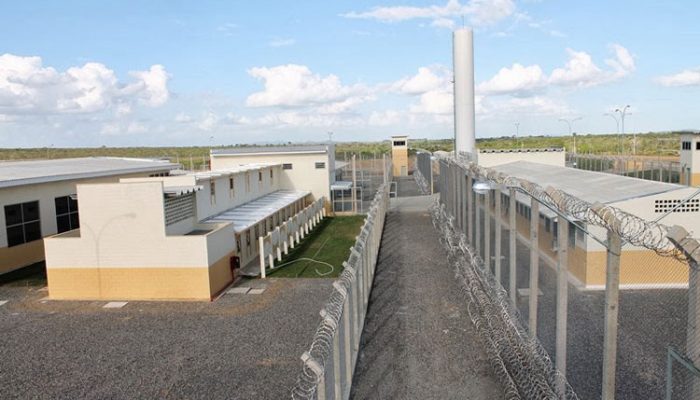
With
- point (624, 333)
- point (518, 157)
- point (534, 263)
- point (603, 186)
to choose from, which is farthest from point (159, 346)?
point (518, 157)

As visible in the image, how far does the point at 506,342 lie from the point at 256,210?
15.6 metres

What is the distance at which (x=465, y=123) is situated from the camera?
102 ft

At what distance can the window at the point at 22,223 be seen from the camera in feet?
62.3

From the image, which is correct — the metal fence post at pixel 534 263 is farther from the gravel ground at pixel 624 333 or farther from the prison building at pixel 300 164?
the prison building at pixel 300 164

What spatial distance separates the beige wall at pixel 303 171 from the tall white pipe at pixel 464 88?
738 cm

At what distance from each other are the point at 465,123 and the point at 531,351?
24.6 m

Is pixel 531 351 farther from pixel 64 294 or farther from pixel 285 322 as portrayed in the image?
pixel 64 294

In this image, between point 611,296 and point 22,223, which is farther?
point 22,223

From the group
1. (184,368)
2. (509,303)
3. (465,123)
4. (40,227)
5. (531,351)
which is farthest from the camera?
(465,123)

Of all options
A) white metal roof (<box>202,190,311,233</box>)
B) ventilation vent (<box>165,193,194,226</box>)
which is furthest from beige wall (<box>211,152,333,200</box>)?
ventilation vent (<box>165,193,194,226</box>)

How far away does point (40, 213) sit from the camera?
66.2ft

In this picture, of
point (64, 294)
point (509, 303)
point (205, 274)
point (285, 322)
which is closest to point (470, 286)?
point (509, 303)

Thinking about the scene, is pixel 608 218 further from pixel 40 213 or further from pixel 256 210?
pixel 40 213

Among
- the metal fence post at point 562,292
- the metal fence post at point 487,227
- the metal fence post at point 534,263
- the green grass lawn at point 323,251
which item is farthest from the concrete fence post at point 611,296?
the green grass lawn at point 323,251
